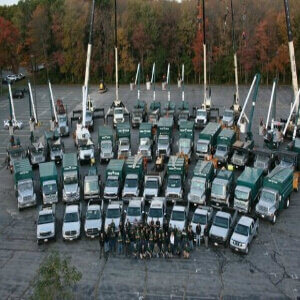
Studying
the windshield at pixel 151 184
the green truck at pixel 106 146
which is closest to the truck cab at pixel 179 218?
the windshield at pixel 151 184

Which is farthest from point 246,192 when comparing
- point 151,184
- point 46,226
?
point 46,226

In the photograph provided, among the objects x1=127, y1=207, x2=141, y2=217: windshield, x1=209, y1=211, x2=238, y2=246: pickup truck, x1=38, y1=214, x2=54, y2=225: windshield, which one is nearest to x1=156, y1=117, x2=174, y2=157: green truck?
x1=127, y1=207, x2=141, y2=217: windshield

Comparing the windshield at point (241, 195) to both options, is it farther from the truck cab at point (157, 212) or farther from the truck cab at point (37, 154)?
the truck cab at point (37, 154)

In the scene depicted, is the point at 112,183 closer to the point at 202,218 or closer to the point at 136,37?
the point at 202,218

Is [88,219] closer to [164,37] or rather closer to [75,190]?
[75,190]

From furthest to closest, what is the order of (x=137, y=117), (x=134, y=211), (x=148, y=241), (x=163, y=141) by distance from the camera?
1. (x=137, y=117)
2. (x=163, y=141)
3. (x=134, y=211)
4. (x=148, y=241)
